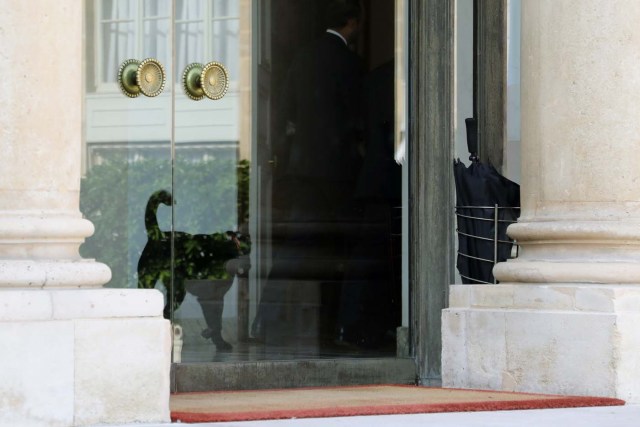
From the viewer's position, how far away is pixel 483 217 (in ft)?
27.8

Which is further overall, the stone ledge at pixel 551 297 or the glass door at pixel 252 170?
the glass door at pixel 252 170

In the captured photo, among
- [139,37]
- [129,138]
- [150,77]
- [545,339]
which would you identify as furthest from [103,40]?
[545,339]

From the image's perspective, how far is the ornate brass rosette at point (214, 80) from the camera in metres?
8.26

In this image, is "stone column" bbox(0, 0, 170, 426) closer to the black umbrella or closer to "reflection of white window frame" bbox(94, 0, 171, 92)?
"reflection of white window frame" bbox(94, 0, 171, 92)

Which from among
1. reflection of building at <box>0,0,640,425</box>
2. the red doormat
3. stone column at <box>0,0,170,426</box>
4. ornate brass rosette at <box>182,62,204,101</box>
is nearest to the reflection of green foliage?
reflection of building at <box>0,0,640,425</box>

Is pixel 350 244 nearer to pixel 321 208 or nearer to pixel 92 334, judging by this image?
pixel 321 208

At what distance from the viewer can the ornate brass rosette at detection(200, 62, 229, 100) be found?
8.26 meters

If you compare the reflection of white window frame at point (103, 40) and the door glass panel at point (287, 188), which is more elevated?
the reflection of white window frame at point (103, 40)

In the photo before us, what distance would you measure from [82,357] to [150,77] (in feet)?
8.47

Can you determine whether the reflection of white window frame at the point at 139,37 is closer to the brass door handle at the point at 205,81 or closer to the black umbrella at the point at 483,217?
the brass door handle at the point at 205,81

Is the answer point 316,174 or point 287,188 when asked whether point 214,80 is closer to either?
point 287,188

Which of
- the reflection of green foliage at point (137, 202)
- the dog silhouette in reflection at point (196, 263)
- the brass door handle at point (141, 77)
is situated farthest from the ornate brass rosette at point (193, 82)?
the dog silhouette in reflection at point (196, 263)

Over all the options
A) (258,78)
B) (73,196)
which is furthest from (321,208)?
(73,196)

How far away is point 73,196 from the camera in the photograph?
247 inches
